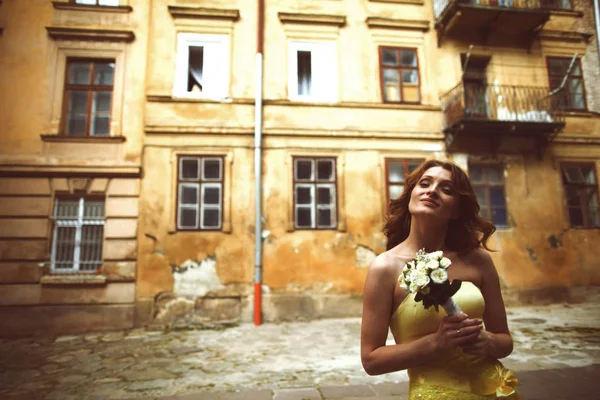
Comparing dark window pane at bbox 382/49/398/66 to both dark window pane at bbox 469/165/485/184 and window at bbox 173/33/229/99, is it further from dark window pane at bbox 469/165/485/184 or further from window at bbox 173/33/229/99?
window at bbox 173/33/229/99

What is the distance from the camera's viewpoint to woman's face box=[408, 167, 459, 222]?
1.55 m

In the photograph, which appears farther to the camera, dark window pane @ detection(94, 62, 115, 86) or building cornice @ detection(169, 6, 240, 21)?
building cornice @ detection(169, 6, 240, 21)

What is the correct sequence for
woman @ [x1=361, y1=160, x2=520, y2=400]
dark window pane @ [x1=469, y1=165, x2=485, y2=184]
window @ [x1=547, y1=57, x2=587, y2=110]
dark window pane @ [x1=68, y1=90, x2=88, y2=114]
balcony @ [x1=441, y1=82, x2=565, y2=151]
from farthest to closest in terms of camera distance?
window @ [x1=547, y1=57, x2=587, y2=110] → dark window pane @ [x1=469, y1=165, x2=485, y2=184] → balcony @ [x1=441, y1=82, x2=565, y2=151] → dark window pane @ [x1=68, y1=90, x2=88, y2=114] → woman @ [x1=361, y1=160, x2=520, y2=400]

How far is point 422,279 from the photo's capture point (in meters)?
1.26

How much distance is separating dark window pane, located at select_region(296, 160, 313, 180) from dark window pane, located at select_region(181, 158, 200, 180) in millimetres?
2468

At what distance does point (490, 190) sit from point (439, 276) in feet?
29.6

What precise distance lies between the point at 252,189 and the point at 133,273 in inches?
130

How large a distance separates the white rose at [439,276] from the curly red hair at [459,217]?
1.53 feet

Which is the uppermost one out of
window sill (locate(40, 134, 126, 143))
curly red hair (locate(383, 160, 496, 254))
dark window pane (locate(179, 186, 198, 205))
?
window sill (locate(40, 134, 126, 143))

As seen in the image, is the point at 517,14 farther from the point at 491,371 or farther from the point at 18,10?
the point at 18,10

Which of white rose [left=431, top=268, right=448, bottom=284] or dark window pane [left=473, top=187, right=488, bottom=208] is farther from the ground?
dark window pane [left=473, top=187, right=488, bottom=208]

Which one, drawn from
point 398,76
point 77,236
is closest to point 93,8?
point 77,236

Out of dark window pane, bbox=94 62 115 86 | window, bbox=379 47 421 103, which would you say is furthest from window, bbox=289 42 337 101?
dark window pane, bbox=94 62 115 86

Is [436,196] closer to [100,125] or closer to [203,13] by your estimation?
[100,125]
